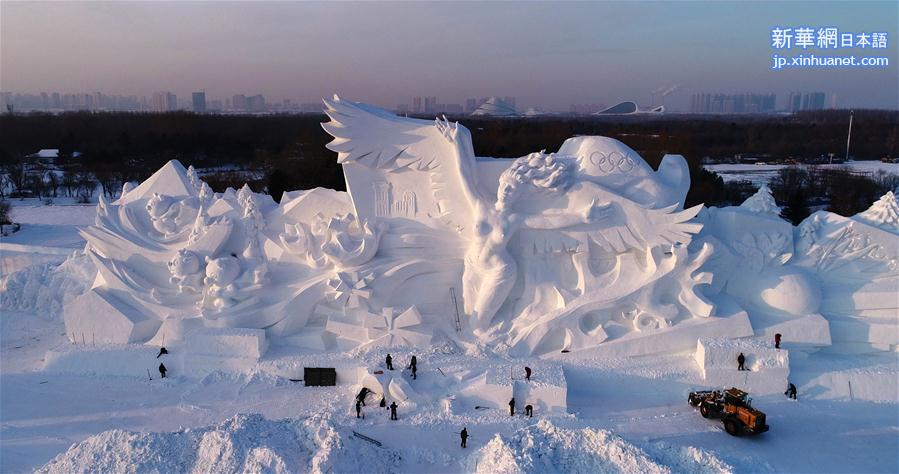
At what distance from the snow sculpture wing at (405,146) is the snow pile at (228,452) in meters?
4.14

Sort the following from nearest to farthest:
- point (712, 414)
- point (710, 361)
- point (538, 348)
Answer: point (712, 414) → point (710, 361) → point (538, 348)

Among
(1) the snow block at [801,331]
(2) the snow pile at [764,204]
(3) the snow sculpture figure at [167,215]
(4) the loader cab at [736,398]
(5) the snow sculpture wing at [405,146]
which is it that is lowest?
(4) the loader cab at [736,398]

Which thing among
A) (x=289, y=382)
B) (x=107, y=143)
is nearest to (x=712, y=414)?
(x=289, y=382)

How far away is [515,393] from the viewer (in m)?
8.20

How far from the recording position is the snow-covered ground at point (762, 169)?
2792cm

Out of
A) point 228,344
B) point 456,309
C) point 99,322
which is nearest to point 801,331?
point 456,309

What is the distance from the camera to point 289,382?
898 cm

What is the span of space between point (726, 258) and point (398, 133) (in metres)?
5.62

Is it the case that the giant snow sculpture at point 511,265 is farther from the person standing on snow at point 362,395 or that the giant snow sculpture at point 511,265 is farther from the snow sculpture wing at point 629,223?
the person standing on snow at point 362,395

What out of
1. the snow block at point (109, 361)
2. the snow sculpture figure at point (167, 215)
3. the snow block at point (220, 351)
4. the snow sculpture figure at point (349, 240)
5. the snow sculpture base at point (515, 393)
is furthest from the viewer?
the snow sculpture figure at point (167, 215)

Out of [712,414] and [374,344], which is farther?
[374,344]

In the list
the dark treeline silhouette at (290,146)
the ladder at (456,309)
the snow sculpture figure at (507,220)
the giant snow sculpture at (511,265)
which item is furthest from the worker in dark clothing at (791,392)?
the dark treeline silhouette at (290,146)

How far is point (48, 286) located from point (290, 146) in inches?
726

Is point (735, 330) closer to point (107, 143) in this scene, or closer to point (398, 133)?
point (398, 133)
